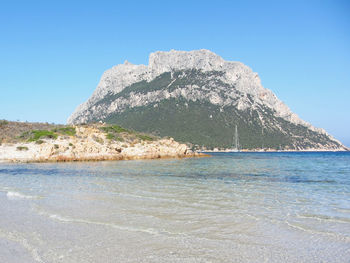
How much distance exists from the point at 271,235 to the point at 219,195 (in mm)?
6559

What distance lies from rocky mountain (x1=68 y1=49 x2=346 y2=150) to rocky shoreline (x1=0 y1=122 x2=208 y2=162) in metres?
59.2

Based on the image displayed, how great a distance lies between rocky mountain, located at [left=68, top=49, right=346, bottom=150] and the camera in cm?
13325

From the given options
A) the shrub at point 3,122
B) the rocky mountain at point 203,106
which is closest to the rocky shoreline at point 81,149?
the shrub at point 3,122

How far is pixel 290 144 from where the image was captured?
5748 inches

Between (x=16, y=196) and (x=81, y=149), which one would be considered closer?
(x=16, y=196)

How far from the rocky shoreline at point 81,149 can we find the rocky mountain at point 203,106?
59162 mm

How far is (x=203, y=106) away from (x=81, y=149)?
94.3 metres

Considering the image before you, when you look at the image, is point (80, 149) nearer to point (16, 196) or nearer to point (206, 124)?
point (16, 196)

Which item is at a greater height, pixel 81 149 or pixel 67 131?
pixel 67 131

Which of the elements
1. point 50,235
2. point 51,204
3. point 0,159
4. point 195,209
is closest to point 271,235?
point 195,209

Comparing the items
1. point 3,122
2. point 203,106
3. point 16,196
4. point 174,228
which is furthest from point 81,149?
point 203,106

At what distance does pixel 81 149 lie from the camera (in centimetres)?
4991

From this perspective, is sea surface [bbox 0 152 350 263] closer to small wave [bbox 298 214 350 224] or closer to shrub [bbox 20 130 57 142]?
small wave [bbox 298 214 350 224]

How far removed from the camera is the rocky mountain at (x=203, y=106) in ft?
437
